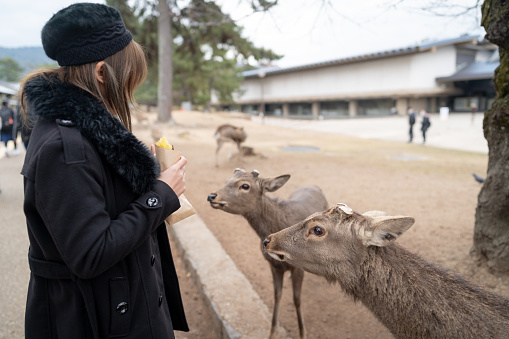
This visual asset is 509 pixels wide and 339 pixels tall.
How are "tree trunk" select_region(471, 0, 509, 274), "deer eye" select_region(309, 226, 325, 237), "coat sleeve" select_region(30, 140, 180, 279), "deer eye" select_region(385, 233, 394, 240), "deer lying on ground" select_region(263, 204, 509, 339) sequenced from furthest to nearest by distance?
"tree trunk" select_region(471, 0, 509, 274) → "deer eye" select_region(309, 226, 325, 237) → "deer eye" select_region(385, 233, 394, 240) → "deer lying on ground" select_region(263, 204, 509, 339) → "coat sleeve" select_region(30, 140, 180, 279)

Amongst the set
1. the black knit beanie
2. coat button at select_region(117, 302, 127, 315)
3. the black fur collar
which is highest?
the black knit beanie

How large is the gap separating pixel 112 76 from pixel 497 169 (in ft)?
13.1

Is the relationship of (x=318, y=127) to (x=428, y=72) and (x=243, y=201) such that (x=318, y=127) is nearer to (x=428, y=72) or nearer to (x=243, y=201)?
(x=428, y=72)

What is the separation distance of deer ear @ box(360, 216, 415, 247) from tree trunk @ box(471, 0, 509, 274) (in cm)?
246

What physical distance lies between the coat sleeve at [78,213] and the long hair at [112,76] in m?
0.32

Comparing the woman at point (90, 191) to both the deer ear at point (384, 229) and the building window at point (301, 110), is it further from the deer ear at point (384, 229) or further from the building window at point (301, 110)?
the building window at point (301, 110)

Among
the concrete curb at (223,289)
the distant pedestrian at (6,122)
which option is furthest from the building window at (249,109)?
the concrete curb at (223,289)

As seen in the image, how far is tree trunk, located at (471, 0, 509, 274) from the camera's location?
12.1ft

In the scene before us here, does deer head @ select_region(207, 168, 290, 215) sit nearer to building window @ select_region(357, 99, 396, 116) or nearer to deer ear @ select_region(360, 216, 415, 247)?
deer ear @ select_region(360, 216, 415, 247)

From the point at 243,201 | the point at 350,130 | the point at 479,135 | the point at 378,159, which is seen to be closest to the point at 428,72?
the point at 350,130

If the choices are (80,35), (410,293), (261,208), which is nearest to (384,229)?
(410,293)

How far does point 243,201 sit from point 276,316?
3.76 ft

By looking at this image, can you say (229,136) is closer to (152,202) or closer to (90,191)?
(152,202)

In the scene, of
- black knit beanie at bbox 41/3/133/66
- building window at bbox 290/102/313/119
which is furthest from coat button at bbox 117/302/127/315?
building window at bbox 290/102/313/119
